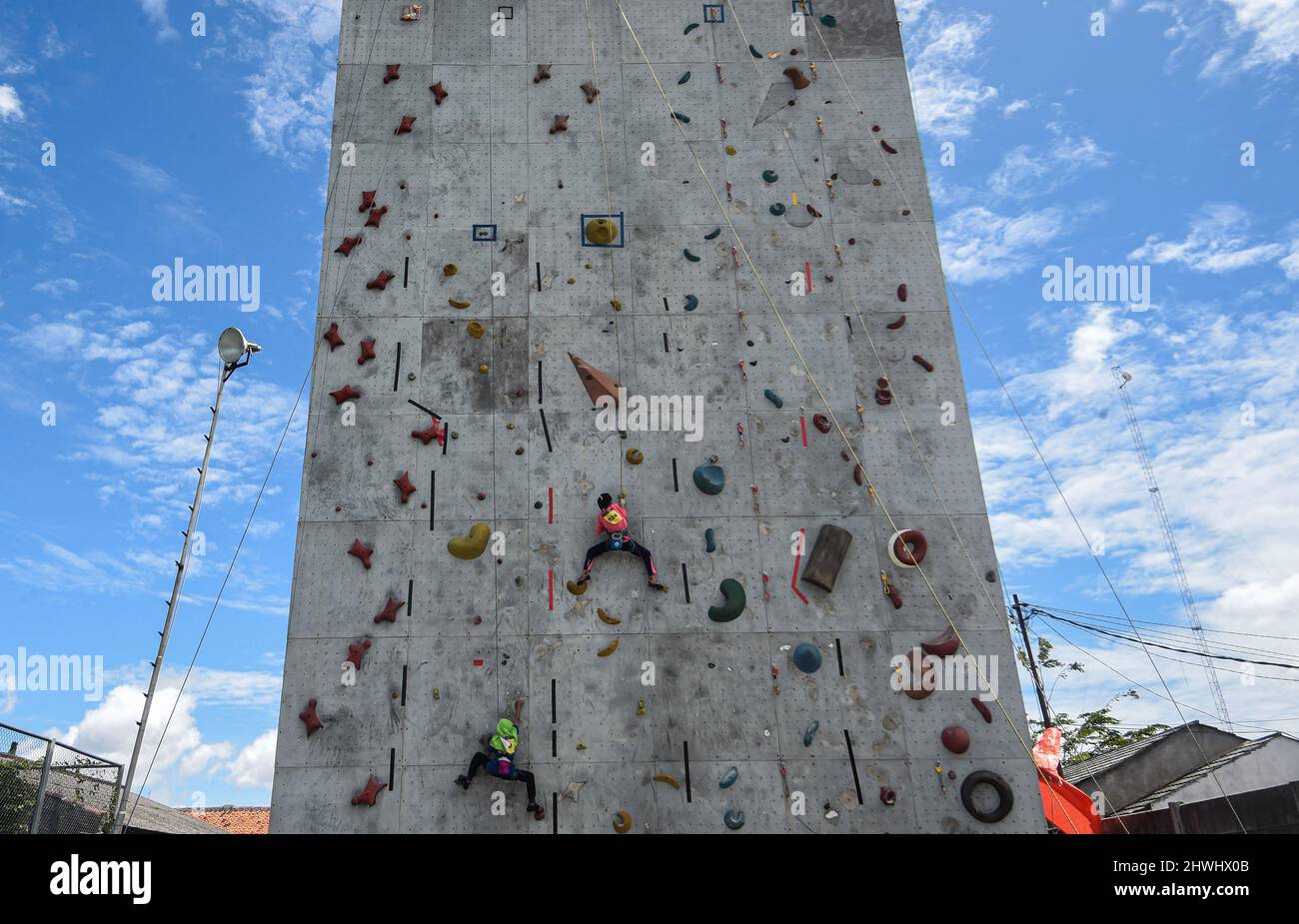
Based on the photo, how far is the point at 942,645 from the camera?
1205cm

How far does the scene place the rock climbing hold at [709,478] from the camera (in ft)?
41.6

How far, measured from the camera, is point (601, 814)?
11.1m

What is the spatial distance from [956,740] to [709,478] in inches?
187

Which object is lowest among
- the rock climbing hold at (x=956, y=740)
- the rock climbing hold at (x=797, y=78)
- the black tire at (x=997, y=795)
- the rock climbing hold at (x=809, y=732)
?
the black tire at (x=997, y=795)

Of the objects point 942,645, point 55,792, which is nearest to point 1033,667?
point 942,645

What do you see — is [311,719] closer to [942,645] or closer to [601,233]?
[601,233]

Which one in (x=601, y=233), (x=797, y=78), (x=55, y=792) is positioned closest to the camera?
(x=55, y=792)

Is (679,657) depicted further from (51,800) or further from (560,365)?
(51,800)

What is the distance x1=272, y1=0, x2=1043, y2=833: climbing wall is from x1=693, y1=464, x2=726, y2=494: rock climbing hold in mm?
90

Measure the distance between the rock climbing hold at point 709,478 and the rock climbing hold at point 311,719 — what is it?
5926 mm

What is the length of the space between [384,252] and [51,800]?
852 centimetres

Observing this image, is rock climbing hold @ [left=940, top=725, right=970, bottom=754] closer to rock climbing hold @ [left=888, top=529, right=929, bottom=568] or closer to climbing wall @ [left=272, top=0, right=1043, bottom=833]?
climbing wall @ [left=272, top=0, right=1043, bottom=833]

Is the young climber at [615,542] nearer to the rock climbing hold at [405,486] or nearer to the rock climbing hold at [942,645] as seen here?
the rock climbing hold at [405,486]

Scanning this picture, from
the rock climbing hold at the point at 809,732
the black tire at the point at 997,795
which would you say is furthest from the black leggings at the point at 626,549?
the black tire at the point at 997,795
